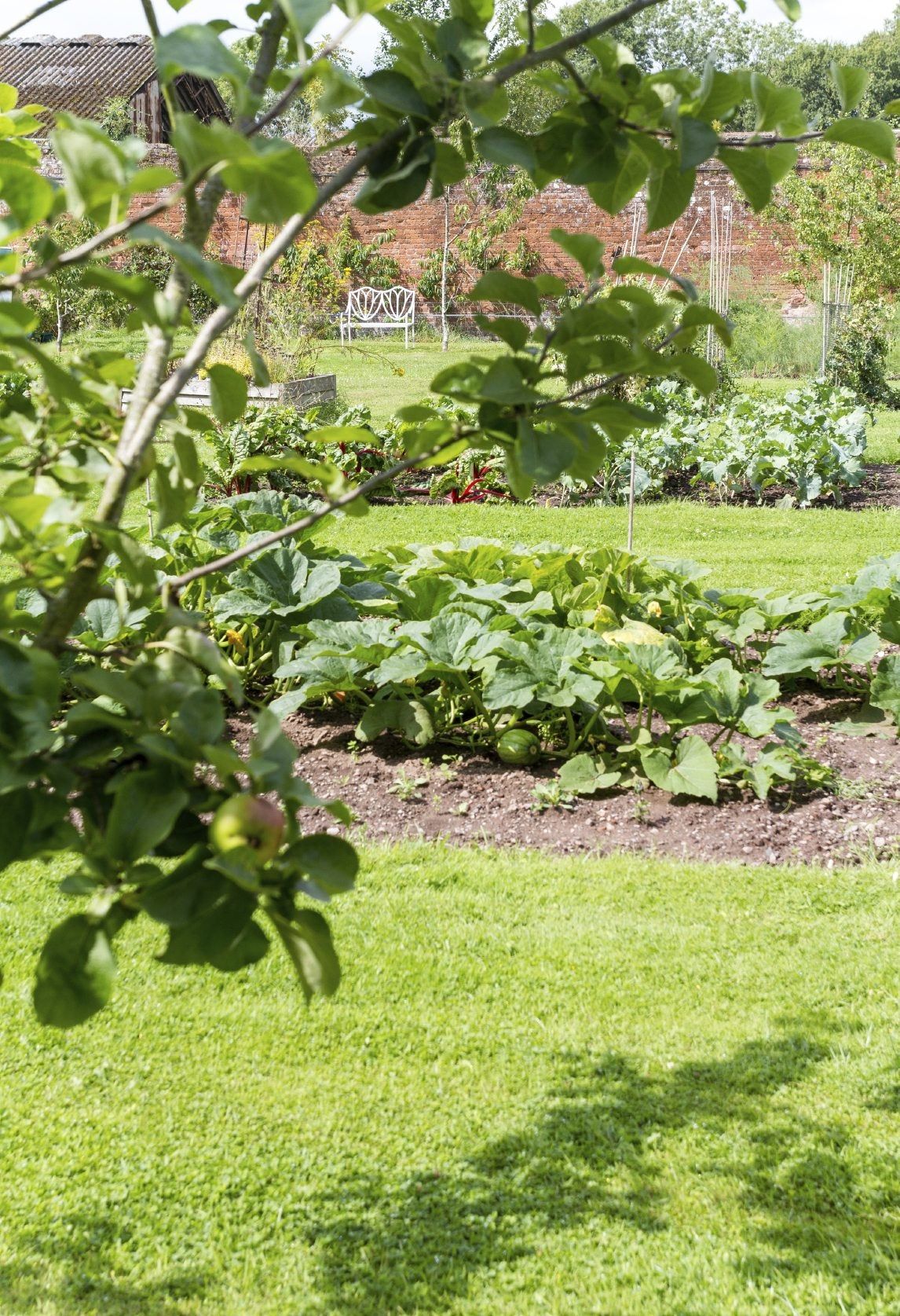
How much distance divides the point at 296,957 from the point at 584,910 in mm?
2199

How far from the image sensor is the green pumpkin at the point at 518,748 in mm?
3723

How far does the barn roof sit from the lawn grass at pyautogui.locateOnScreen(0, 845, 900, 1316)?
34.2 metres

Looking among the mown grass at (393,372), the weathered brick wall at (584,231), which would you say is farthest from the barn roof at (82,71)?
the mown grass at (393,372)

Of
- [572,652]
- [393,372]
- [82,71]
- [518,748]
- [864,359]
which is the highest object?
[82,71]

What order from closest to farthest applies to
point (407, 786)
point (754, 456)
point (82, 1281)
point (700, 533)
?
point (82, 1281), point (407, 786), point (700, 533), point (754, 456)

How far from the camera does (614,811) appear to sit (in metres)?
3.51

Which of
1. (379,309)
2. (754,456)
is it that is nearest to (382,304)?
(379,309)

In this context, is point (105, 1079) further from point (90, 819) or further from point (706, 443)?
point (706, 443)

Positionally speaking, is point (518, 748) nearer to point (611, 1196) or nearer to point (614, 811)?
point (614, 811)

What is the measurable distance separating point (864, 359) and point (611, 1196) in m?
14.2

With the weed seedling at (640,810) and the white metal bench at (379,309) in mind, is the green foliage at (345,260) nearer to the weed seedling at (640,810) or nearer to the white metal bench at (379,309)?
the white metal bench at (379,309)

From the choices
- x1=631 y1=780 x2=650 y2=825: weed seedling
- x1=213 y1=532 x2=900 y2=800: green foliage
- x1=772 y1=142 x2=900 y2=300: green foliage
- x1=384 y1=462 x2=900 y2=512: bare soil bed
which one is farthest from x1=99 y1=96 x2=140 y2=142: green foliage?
x1=631 y1=780 x2=650 y2=825: weed seedling

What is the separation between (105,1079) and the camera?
2.40 m

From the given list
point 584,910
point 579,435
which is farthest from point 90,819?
point 584,910
